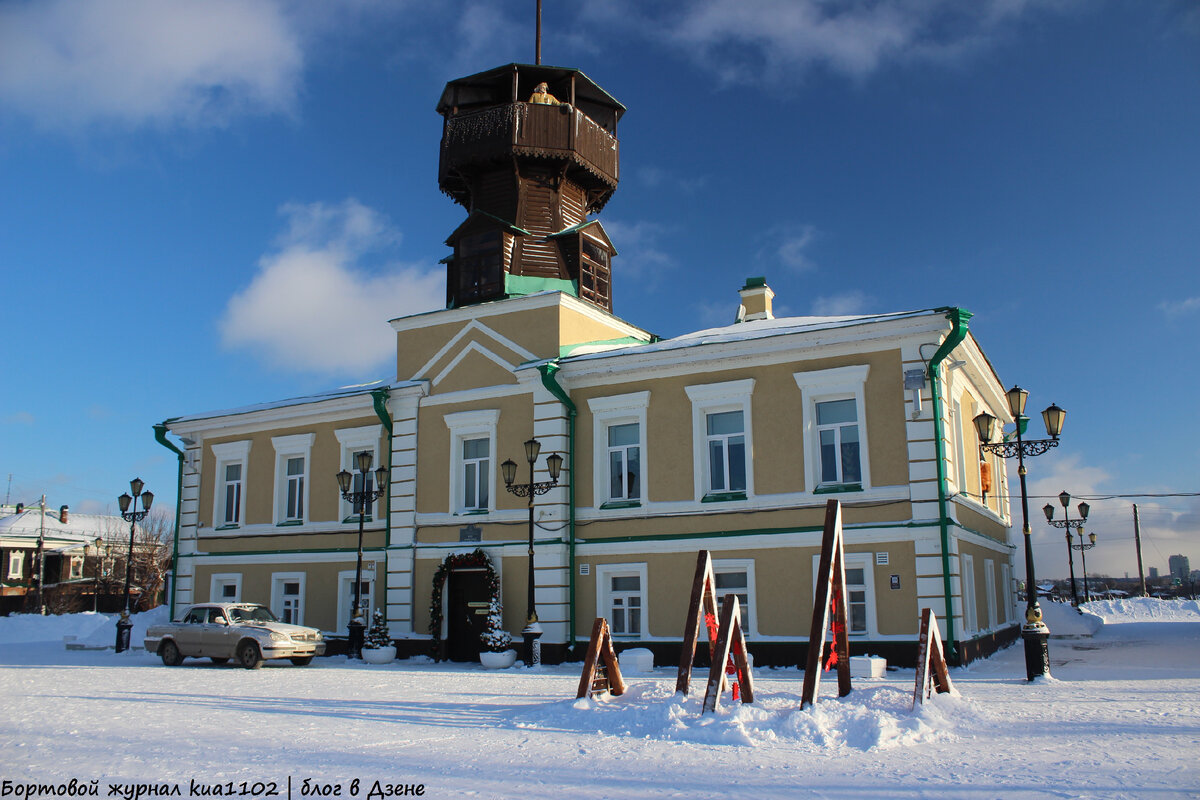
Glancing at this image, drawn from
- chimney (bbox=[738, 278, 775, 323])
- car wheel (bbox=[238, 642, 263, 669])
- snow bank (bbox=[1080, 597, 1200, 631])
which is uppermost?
chimney (bbox=[738, 278, 775, 323])

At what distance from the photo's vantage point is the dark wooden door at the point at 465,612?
2109 cm

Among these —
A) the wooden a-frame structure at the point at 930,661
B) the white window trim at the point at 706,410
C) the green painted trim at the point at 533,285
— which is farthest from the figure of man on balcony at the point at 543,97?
the wooden a-frame structure at the point at 930,661

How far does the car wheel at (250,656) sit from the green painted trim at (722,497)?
31.1ft

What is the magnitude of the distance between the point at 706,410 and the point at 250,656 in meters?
10.5

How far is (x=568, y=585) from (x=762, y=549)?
4.40 meters

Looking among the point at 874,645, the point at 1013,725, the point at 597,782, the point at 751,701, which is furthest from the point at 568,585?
the point at 597,782

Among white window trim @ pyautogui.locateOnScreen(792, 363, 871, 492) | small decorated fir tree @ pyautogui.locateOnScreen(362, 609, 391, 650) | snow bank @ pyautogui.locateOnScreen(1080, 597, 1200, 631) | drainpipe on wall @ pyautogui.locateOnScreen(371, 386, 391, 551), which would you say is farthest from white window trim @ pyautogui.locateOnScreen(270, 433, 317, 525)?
snow bank @ pyautogui.locateOnScreen(1080, 597, 1200, 631)

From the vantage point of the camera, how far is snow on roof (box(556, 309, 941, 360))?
17.9 meters

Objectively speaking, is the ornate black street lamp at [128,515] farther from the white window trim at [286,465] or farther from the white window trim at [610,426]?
the white window trim at [610,426]

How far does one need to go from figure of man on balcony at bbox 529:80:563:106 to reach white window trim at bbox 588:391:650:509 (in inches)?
346

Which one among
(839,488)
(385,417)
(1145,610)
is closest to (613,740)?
(839,488)

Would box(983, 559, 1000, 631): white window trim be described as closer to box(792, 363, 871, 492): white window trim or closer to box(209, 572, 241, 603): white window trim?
box(792, 363, 871, 492): white window trim

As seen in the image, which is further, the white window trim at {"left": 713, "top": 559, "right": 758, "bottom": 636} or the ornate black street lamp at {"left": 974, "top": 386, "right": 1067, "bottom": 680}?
the white window trim at {"left": 713, "top": 559, "right": 758, "bottom": 636}

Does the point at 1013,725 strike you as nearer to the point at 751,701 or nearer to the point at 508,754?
the point at 751,701
